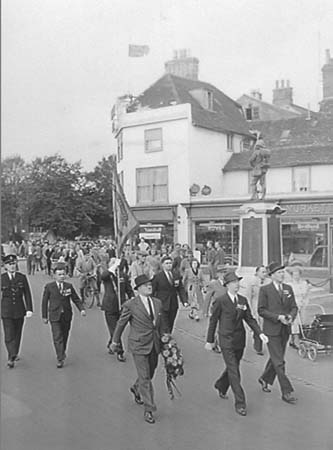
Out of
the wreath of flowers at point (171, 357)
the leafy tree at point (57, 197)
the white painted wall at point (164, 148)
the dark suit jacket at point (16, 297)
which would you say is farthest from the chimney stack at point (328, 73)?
the dark suit jacket at point (16, 297)

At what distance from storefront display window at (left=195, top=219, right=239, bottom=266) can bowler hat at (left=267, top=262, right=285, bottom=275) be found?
0.21 meters

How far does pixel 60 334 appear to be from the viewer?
3.62m

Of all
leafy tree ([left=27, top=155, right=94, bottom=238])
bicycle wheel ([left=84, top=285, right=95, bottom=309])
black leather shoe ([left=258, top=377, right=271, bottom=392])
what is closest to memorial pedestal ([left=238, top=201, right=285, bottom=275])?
black leather shoe ([left=258, top=377, right=271, bottom=392])

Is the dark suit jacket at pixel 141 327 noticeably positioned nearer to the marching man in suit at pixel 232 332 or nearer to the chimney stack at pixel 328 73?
the marching man in suit at pixel 232 332

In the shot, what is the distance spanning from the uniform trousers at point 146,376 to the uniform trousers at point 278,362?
0.55 m

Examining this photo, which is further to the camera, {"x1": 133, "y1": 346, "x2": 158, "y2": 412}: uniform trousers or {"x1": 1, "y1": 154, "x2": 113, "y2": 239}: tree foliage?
{"x1": 133, "y1": 346, "x2": 158, "y2": 412}: uniform trousers

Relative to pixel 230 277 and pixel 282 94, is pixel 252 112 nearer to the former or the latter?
pixel 282 94

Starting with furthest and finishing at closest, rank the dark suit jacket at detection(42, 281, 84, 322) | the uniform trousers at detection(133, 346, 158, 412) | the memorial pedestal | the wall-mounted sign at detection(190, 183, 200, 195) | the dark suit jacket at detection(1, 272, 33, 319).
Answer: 1. the dark suit jacket at detection(42, 281, 84, 322)
2. the uniform trousers at detection(133, 346, 158, 412)
3. the dark suit jacket at detection(1, 272, 33, 319)
4. the memorial pedestal
5. the wall-mounted sign at detection(190, 183, 200, 195)

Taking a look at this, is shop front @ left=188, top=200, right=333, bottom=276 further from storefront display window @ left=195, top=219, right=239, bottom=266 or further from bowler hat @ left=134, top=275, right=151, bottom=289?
bowler hat @ left=134, top=275, right=151, bottom=289

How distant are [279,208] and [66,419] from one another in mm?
1194

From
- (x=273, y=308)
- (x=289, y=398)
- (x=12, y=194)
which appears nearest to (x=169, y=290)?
(x=273, y=308)

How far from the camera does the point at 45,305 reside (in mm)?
3652

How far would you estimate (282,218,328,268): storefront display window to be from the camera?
267 centimetres

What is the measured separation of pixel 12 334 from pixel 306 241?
4.33ft
